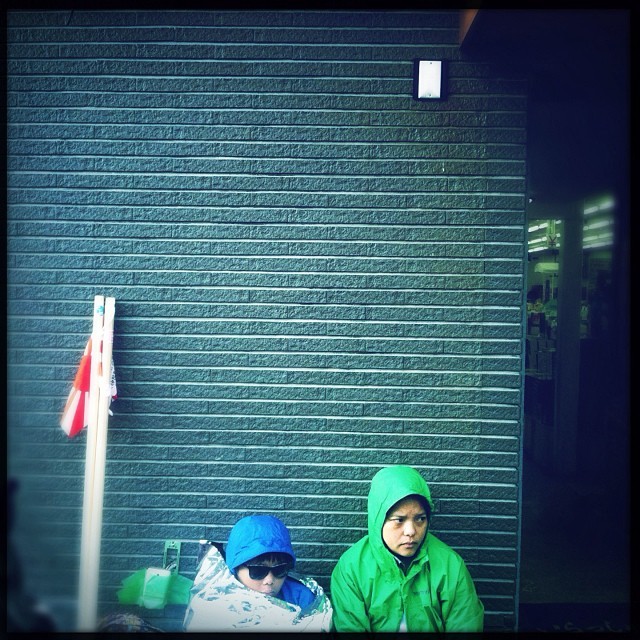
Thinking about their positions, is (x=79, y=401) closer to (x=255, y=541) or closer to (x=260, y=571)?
(x=255, y=541)

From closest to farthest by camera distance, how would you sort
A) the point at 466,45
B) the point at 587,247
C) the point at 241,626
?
the point at 241,626 → the point at 466,45 → the point at 587,247

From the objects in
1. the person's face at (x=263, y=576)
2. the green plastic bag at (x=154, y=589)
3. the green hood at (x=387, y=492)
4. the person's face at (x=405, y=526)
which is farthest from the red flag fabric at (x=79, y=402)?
the person's face at (x=405, y=526)

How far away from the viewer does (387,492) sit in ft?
10.9

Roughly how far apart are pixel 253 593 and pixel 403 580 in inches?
30.5

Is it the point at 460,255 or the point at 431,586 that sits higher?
the point at 460,255

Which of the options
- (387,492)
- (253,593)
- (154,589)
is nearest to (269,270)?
(387,492)

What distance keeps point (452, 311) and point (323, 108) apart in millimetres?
1424

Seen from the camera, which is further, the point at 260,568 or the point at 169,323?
the point at 169,323

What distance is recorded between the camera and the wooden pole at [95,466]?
3.34m

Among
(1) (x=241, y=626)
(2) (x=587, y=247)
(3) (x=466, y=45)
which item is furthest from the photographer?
(2) (x=587, y=247)

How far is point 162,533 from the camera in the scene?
12.5 ft

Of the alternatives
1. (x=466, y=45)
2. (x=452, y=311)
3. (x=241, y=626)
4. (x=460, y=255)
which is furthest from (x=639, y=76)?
(x=241, y=626)

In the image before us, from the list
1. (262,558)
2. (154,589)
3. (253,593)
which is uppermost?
(262,558)

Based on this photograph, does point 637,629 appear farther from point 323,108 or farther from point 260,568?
point 323,108
